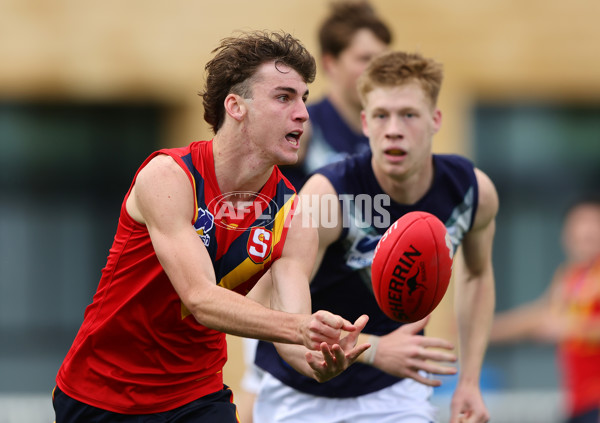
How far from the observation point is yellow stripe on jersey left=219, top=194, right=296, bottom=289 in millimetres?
4512

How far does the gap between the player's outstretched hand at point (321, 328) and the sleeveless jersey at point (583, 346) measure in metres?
5.20

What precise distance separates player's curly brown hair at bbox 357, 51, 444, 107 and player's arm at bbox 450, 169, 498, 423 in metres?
0.54

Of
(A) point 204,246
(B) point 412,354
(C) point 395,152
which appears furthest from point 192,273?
(C) point 395,152

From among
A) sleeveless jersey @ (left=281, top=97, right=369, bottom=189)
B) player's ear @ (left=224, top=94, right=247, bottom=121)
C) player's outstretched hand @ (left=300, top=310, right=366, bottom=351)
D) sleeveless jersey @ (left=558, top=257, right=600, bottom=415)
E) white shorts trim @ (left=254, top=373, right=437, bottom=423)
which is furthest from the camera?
sleeveless jersey @ (left=558, top=257, right=600, bottom=415)

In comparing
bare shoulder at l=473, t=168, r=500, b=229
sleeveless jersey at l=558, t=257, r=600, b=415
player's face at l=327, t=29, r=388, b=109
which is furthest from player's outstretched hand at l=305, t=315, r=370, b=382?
A: sleeveless jersey at l=558, t=257, r=600, b=415

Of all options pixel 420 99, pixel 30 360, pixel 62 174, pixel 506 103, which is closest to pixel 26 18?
pixel 62 174

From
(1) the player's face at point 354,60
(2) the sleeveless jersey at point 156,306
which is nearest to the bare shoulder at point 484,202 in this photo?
(2) the sleeveless jersey at point 156,306

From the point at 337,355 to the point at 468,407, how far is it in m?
1.59

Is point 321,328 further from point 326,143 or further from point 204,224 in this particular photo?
point 326,143

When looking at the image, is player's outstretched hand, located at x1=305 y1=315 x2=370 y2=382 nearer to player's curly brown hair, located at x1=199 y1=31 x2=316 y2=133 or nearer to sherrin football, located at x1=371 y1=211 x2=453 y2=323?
sherrin football, located at x1=371 y1=211 x2=453 y2=323

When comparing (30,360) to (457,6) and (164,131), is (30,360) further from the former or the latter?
(457,6)

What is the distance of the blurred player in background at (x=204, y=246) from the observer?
4.39 metres

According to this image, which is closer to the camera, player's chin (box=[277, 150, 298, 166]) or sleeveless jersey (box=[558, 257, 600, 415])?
player's chin (box=[277, 150, 298, 166])

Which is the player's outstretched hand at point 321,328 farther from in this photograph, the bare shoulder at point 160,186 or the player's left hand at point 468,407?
the player's left hand at point 468,407
